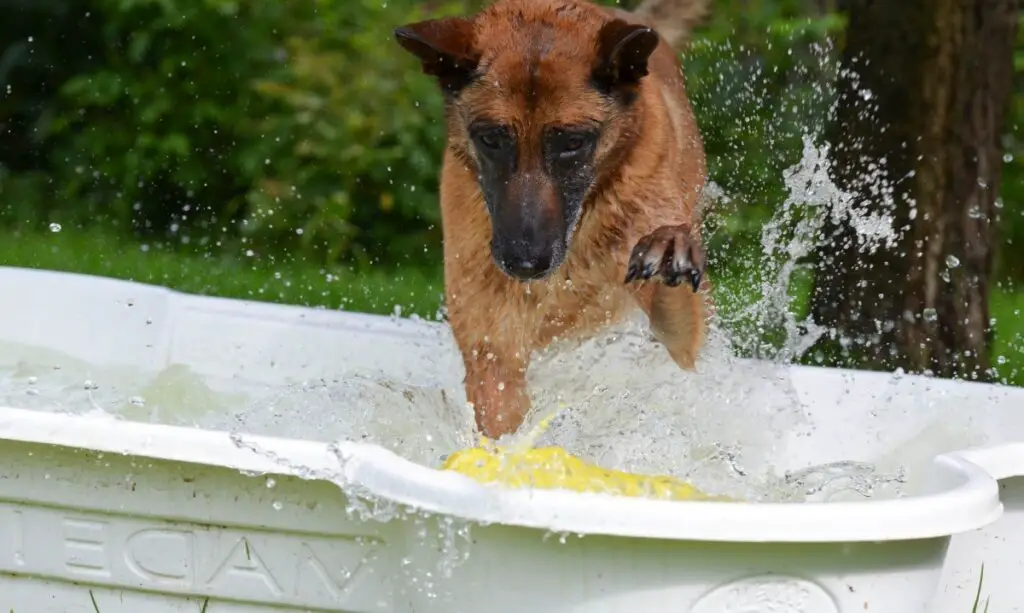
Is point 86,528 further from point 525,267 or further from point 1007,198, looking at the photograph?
point 1007,198

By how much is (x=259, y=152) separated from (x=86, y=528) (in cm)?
612

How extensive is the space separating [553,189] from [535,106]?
0.24 m

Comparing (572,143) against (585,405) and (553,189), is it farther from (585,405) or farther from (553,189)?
(585,405)

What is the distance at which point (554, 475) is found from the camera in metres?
3.22

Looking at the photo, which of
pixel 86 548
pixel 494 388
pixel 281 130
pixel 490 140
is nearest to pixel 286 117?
pixel 281 130

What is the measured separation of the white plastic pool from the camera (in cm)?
299

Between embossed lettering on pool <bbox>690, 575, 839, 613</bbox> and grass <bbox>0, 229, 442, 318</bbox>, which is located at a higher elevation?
embossed lettering on pool <bbox>690, 575, 839, 613</bbox>

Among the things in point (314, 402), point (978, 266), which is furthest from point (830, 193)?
point (314, 402)

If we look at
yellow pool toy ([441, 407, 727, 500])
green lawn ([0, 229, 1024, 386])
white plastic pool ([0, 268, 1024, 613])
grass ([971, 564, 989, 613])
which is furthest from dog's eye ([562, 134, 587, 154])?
green lawn ([0, 229, 1024, 386])

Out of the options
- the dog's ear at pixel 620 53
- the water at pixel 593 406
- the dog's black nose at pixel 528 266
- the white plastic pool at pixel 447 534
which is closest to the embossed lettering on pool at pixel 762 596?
the white plastic pool at pixel 447 534

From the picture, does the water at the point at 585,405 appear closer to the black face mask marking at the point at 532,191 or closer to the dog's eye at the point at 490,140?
the black face mask marking at the point at 532,191

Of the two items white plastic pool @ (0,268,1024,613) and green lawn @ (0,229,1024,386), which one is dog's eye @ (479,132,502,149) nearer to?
white plastic pool @ (0,268,1024,613)

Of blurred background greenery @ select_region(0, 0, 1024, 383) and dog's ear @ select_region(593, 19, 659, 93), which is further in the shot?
blurred background greenery @ select_region(0, 0, 1024, 383)

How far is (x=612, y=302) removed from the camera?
460 cm
